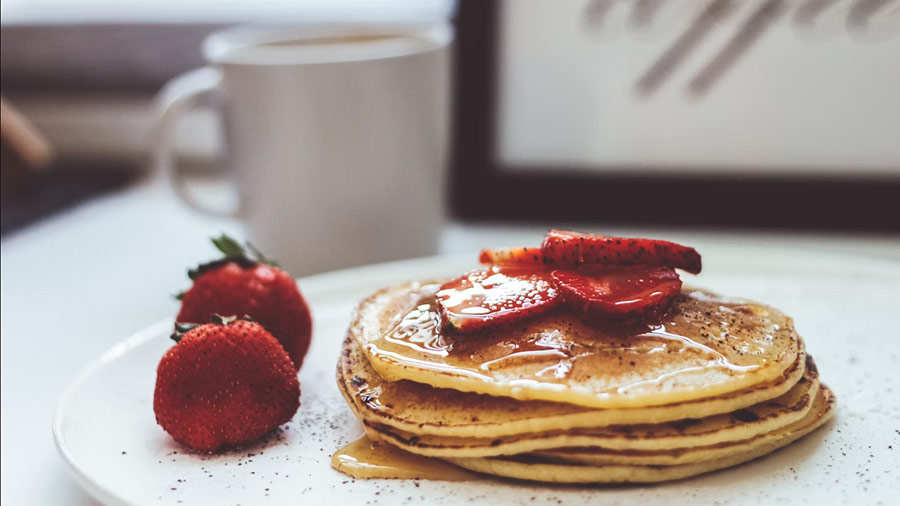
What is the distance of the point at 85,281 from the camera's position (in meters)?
1.50

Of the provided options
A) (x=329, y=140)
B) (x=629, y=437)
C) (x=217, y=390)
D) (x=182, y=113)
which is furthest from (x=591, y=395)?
(x=182, y=113)

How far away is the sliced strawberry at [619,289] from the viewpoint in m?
0.82

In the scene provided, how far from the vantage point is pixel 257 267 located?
3.27 feet

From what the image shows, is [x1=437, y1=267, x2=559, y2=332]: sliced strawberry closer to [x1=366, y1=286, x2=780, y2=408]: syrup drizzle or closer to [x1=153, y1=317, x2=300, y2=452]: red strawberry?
[x1=366, y1=286, x2=780, y2=408]: syrup drizzle

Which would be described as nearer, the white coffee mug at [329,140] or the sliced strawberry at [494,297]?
the sliced strawberry at [494,297]

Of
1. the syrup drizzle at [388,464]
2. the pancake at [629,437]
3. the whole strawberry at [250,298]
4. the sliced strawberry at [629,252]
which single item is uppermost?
the sliced strawberry at [629,252]

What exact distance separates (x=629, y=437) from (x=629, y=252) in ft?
0.70

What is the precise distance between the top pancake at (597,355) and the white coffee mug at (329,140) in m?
0.48

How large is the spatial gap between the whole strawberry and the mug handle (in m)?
0.44

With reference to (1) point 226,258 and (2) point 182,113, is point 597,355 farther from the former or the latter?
(2) point 182,113

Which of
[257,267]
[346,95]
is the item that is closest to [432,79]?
[346,95]

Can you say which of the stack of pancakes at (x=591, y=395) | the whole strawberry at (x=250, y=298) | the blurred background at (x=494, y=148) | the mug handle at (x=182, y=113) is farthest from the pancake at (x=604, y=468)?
the mug handle at (x=182, y=113)

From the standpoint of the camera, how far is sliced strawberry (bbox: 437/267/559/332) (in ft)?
2.69

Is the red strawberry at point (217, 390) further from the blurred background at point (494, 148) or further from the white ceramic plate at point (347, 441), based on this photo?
the blurred background at point (494, 148)
